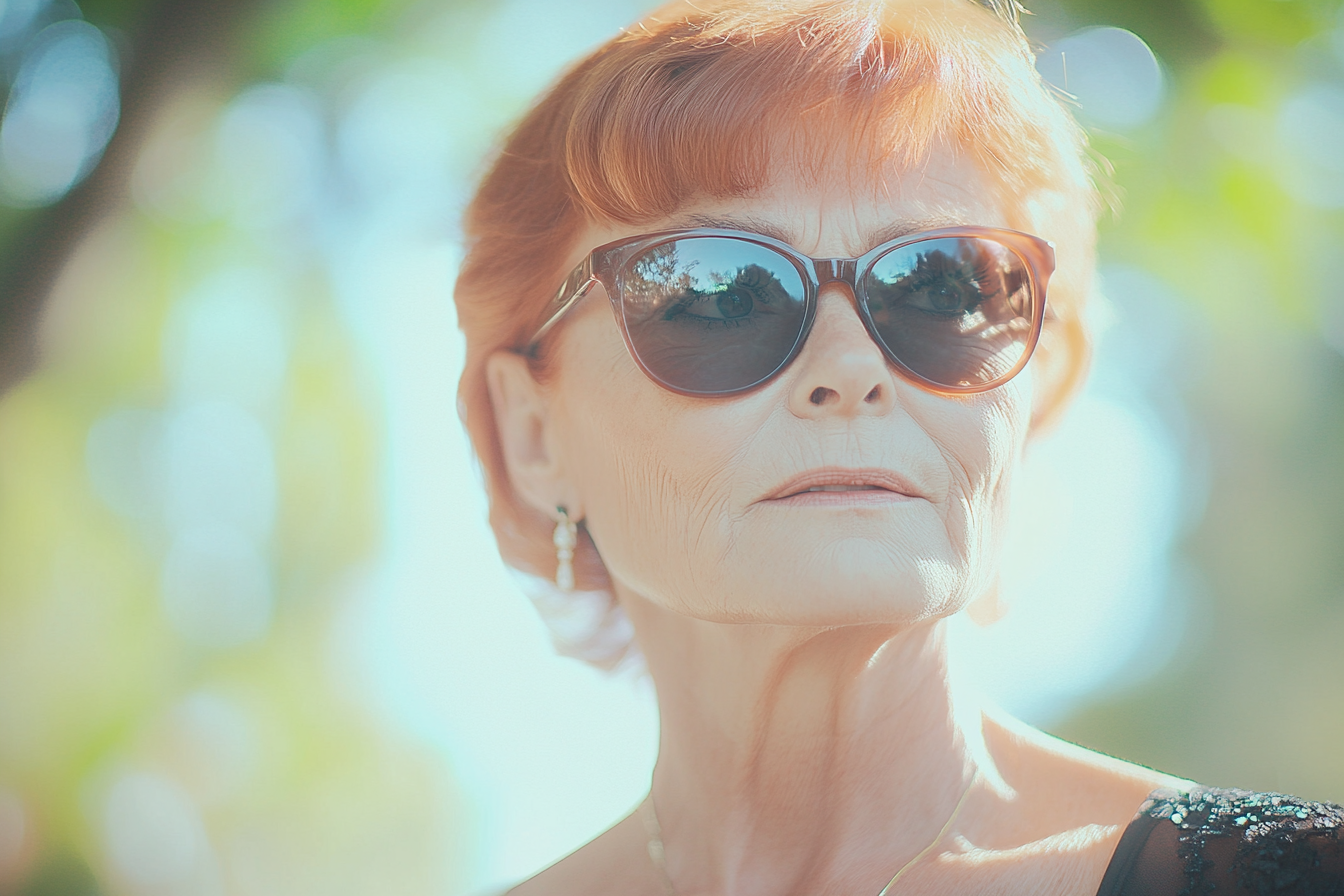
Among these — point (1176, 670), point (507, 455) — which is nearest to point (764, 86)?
point (507, 455)

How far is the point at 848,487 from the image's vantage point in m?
1.47

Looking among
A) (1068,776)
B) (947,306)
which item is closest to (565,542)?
(947,306)

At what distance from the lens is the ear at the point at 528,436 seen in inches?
77.4

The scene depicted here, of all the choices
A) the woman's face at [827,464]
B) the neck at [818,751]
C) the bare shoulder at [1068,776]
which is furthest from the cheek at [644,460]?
the bare shoulder at [1068,776]

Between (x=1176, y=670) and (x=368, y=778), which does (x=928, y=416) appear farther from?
(x=368, y=778)

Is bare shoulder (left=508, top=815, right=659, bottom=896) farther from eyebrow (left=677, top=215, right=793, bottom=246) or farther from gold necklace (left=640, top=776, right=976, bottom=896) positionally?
eyebrow (left=677, top=215, right=793, bottom=246)

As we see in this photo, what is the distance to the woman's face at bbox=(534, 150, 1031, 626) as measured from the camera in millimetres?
1441

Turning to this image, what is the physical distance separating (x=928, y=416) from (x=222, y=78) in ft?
8.77

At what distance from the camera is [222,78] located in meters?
3.14

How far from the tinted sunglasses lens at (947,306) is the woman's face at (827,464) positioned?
39mm

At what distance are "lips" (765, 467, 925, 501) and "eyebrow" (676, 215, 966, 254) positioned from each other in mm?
361

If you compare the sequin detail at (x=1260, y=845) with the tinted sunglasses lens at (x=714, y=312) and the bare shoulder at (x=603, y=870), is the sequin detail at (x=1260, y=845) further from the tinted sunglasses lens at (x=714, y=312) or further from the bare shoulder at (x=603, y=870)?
the bare shoulder at (x=603, y=870)

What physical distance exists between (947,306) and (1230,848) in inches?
32.6

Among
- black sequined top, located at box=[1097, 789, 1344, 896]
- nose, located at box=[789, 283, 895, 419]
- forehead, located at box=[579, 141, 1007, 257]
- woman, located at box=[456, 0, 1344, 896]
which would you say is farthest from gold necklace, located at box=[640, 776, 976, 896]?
forehead, located at box=[579, 141, 1007, 257]
